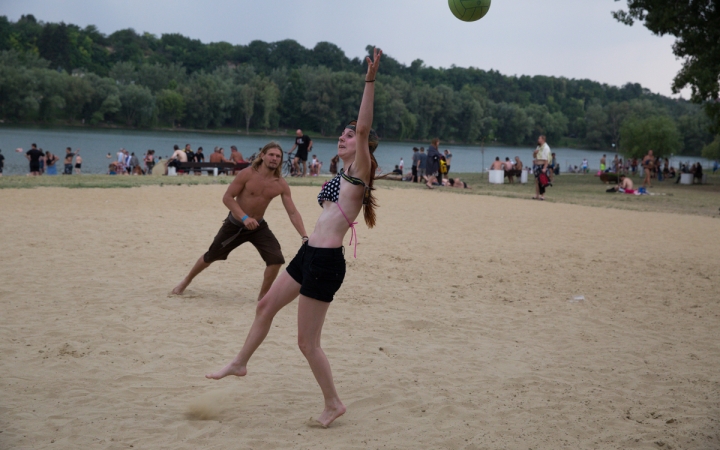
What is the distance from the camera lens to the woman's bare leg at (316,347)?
4.53m

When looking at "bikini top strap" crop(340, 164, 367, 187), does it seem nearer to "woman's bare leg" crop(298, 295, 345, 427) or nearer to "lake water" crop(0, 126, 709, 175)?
"woman's bare leg" crop(298, 295, 345, 427)

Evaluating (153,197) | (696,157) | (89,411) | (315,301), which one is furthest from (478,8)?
(696,157)

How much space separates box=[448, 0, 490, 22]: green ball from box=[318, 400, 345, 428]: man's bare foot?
3474mm

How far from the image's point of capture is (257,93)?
323 ft

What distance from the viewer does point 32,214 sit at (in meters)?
14.4

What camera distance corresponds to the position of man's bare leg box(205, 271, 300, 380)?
15.5 ft

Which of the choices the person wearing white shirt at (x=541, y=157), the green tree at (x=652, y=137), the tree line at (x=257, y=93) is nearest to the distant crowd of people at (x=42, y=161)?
the person wearing white shirt at (x=541, y=157)

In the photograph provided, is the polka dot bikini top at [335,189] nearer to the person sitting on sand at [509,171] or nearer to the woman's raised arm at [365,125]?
the woman's raised arm at [365,125]

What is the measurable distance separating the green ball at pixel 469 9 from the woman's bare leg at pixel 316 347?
2997mm

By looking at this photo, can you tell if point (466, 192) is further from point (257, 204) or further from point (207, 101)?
point (207, 101)

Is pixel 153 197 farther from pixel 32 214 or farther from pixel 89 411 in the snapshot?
pixel 89 411

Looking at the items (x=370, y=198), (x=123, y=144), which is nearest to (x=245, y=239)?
(x=370, y=198)

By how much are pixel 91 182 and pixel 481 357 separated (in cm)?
1834

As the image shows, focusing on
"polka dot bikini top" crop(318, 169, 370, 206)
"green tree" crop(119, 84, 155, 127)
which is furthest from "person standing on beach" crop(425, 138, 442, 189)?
"green tree" crop(119, 84, 155, 127)
